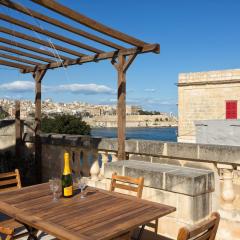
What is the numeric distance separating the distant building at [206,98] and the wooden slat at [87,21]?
15321mm

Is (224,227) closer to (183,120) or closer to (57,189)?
(57,189)

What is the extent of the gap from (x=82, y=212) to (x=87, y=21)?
2.36 m

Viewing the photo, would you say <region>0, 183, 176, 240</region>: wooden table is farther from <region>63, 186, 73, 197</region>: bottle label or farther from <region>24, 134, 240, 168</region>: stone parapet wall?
<region>24, 134, 240, 168</region>: stone parapet wall

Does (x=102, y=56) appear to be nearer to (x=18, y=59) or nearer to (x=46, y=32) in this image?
(x=46, y=32)

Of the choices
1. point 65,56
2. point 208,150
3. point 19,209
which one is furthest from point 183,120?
point 19,209

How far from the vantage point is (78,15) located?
3.71 metres

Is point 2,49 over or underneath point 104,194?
over

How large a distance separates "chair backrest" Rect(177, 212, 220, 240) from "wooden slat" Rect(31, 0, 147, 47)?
2.60 meters

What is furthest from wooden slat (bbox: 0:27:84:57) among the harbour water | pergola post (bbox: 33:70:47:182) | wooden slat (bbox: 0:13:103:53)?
the harbour water

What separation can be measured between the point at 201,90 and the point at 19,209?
2041cm

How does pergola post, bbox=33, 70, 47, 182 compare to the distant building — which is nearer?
pergola post, bbox=33, 70, 47, 182

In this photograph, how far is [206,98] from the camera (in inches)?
849

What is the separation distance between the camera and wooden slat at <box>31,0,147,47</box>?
3.35 m

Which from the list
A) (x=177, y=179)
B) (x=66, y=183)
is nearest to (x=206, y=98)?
(x=177, y=179)
